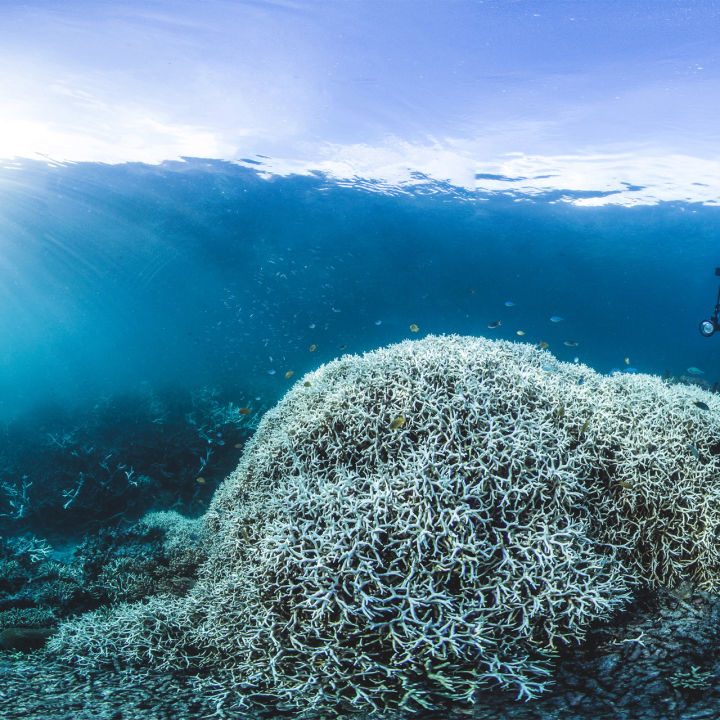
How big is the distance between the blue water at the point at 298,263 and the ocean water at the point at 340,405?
0.49 m

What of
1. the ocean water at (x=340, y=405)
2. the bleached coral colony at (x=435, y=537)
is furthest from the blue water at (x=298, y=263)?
the bleached coral colony at (x=435, y=537)

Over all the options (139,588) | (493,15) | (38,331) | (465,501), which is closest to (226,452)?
(139,588)

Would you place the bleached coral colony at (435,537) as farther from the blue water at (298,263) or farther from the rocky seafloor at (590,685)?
the blue water at (298,263)

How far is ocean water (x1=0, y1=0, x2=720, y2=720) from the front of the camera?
2.97 m

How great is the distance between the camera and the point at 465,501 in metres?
3.35

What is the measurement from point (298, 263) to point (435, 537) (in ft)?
141

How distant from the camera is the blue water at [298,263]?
22359 millimetres

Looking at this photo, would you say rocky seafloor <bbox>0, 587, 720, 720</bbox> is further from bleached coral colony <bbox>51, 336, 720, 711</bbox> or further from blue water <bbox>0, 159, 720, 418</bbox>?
blue water <bbox>0, 159, 720, 418</bbox>

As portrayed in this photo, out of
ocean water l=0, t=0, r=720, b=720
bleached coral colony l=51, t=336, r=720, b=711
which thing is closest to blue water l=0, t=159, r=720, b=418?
ocean water l=0, t=0, r=720, b=720

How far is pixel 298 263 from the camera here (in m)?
43.8

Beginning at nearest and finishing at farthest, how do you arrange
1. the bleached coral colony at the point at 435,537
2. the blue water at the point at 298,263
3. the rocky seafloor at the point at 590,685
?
the rocky seafloor at the point at 590,685 < the bleached coral colony at the point at 435,537 < the blue water at the point at 298,263

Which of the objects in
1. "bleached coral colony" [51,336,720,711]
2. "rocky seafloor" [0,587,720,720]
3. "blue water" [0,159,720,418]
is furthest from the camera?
"blue water" [0,159,720,418]

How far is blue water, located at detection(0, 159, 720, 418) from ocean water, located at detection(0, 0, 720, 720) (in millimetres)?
491

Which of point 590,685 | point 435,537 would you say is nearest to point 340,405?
point 435,537
